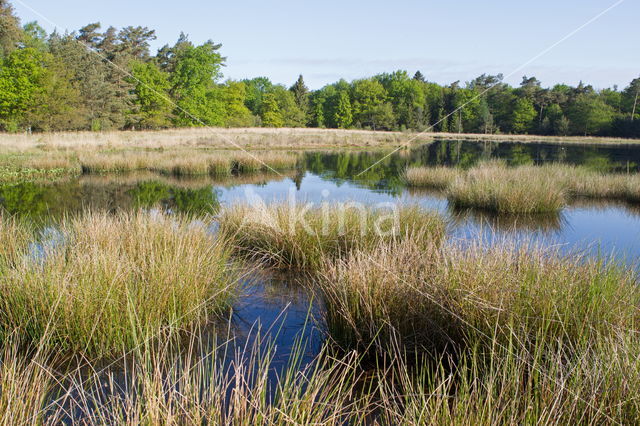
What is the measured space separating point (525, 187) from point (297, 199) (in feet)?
16.1

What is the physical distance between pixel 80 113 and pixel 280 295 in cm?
3349

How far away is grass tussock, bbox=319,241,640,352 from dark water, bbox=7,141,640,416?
1.23ft

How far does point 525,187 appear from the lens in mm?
9398

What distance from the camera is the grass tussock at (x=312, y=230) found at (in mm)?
5320

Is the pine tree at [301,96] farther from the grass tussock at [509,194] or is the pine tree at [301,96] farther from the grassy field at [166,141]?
the grass tussock at [509,194]

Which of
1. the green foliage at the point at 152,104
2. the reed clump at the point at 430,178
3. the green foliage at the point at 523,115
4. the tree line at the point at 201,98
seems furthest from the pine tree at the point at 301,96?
the reed clump at the point at 430,178

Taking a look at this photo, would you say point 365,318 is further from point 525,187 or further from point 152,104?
point 152,104

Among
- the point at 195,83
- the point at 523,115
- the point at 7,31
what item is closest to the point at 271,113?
the point at 195,83

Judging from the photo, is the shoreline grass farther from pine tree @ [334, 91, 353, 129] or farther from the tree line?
pine tree @ [334, 91, 353, 129]

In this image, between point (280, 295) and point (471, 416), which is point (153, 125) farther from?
point (471, 416)

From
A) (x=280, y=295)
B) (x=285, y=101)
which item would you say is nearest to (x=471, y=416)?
(x=280, y=295)

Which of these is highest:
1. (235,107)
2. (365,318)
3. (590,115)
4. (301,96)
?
(301,96)

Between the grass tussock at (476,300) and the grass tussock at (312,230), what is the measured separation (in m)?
1.63

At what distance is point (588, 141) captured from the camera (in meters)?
45.0
